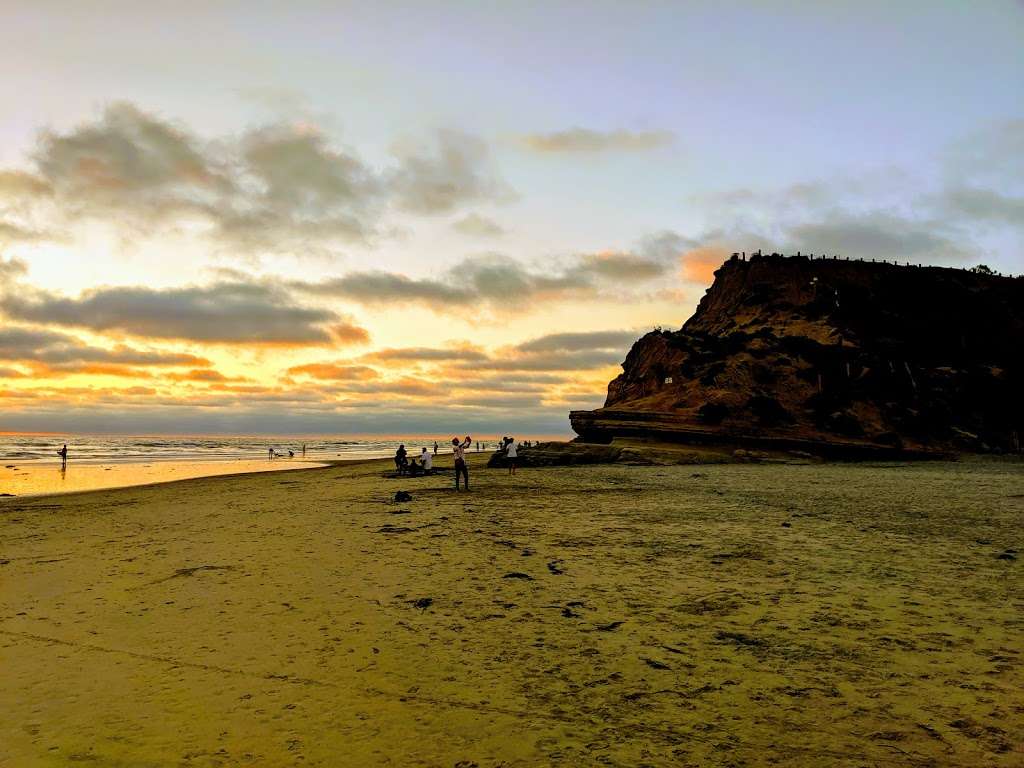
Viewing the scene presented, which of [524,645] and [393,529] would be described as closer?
[524,645]

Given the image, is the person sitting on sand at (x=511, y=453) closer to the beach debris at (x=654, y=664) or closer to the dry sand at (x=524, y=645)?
the dry sand at (x=524, y=645)

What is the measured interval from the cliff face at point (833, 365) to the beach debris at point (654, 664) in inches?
1478

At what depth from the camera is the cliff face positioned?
44688mm

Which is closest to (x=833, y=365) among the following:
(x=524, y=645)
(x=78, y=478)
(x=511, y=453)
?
(x=511, y=453)

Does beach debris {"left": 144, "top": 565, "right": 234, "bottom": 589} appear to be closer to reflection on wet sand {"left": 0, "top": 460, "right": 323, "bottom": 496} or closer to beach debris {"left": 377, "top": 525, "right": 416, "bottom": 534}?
beach debris {"left": 377, "top": 525, "right": 416, "bottom": 534}

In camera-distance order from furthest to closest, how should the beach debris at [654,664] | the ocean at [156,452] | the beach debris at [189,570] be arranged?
the ocean at [156,452] → the beach debris at [189,570] → the beach debris at [654,664]

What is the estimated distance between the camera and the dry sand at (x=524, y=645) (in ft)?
15.8

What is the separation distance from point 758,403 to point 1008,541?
3350 cm

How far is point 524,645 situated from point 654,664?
4.70 ft

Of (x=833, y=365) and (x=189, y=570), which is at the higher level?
(x=833, y=365)

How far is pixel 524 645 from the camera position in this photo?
6.88 metres

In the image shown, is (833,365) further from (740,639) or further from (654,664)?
(654,664)

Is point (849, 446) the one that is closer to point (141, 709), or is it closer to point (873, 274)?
point (873, 274)

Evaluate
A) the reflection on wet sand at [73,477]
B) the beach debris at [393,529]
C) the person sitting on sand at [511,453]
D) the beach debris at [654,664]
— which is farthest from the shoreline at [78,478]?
Result: the beach debris at [654,664]
